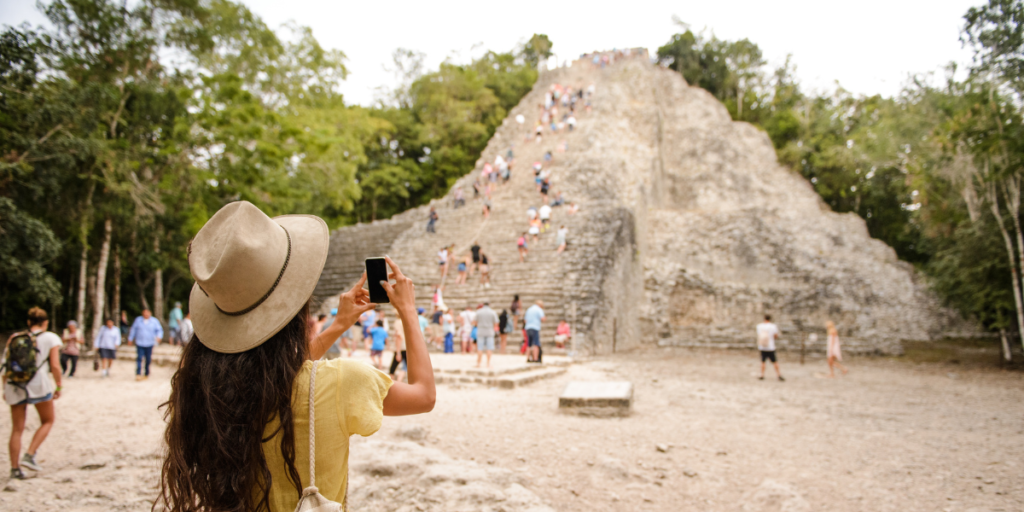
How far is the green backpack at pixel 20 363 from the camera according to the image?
4.53m

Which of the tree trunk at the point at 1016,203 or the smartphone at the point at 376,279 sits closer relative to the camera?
the smartphone at the point at 376,279

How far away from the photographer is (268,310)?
4.64ft

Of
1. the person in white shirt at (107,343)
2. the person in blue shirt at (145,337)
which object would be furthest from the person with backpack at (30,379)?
the person in white shirt at (107,343)

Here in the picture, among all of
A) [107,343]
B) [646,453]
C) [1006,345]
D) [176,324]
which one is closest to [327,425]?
[646,453]

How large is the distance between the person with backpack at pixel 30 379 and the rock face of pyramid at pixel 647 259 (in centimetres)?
996

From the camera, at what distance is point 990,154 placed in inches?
490

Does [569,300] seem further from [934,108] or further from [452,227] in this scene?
[934,108]

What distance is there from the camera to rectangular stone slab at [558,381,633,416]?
6.97 meters

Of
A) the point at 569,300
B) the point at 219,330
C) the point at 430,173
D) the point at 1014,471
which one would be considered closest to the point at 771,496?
the point at 1014,471

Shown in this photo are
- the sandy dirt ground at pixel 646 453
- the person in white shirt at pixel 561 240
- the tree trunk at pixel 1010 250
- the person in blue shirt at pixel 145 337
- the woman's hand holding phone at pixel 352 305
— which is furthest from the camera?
the person in white shirt at pixel 561 240

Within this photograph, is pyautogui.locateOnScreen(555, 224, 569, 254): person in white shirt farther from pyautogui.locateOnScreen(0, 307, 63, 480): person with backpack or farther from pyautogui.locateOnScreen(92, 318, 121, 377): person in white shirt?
pyautogui.locateOnScreen(0, 307, 63, 480): person with backpack

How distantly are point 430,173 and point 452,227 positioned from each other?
14.3 metres

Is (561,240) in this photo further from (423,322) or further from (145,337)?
(145,337)

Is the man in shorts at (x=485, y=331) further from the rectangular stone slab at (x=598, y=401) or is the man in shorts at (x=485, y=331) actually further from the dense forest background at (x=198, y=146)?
the dense forest background at (x=198, y=146)
